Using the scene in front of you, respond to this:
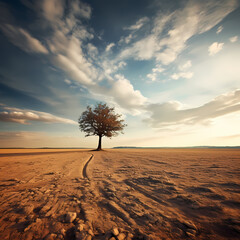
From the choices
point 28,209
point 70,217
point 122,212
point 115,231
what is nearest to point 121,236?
point 115,231

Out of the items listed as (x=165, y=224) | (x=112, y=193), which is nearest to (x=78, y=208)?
(x=112, y=193)

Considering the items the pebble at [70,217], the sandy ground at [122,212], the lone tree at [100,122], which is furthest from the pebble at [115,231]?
the lone tree at [100,122]

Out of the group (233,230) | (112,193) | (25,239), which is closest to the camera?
(25,239)

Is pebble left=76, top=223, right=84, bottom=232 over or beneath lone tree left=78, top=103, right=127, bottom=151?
beneath

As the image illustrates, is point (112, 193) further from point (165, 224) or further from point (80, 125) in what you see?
point (80, 125)

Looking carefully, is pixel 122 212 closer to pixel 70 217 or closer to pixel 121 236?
pixel 121 236

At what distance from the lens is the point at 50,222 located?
1731 millimetres

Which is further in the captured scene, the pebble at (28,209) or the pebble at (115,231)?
the pebble at (28,209)

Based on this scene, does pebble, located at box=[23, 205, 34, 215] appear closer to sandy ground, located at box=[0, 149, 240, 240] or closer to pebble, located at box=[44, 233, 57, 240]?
sandy ground, located at box=[0, 149, 240, 240]

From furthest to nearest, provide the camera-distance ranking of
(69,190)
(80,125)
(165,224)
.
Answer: (80,125), (69,190), (165,224)

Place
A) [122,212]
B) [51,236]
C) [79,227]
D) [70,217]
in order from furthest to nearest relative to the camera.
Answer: [122,212] < [70,217] < [79,227] < [51,236]

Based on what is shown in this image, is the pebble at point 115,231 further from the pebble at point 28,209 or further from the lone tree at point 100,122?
the lone tree at point 100,122

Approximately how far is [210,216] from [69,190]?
3.13 metres

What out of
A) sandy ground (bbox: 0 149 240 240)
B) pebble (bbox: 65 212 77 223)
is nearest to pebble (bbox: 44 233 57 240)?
sandy ground (bbox: 0 149 240 240)
